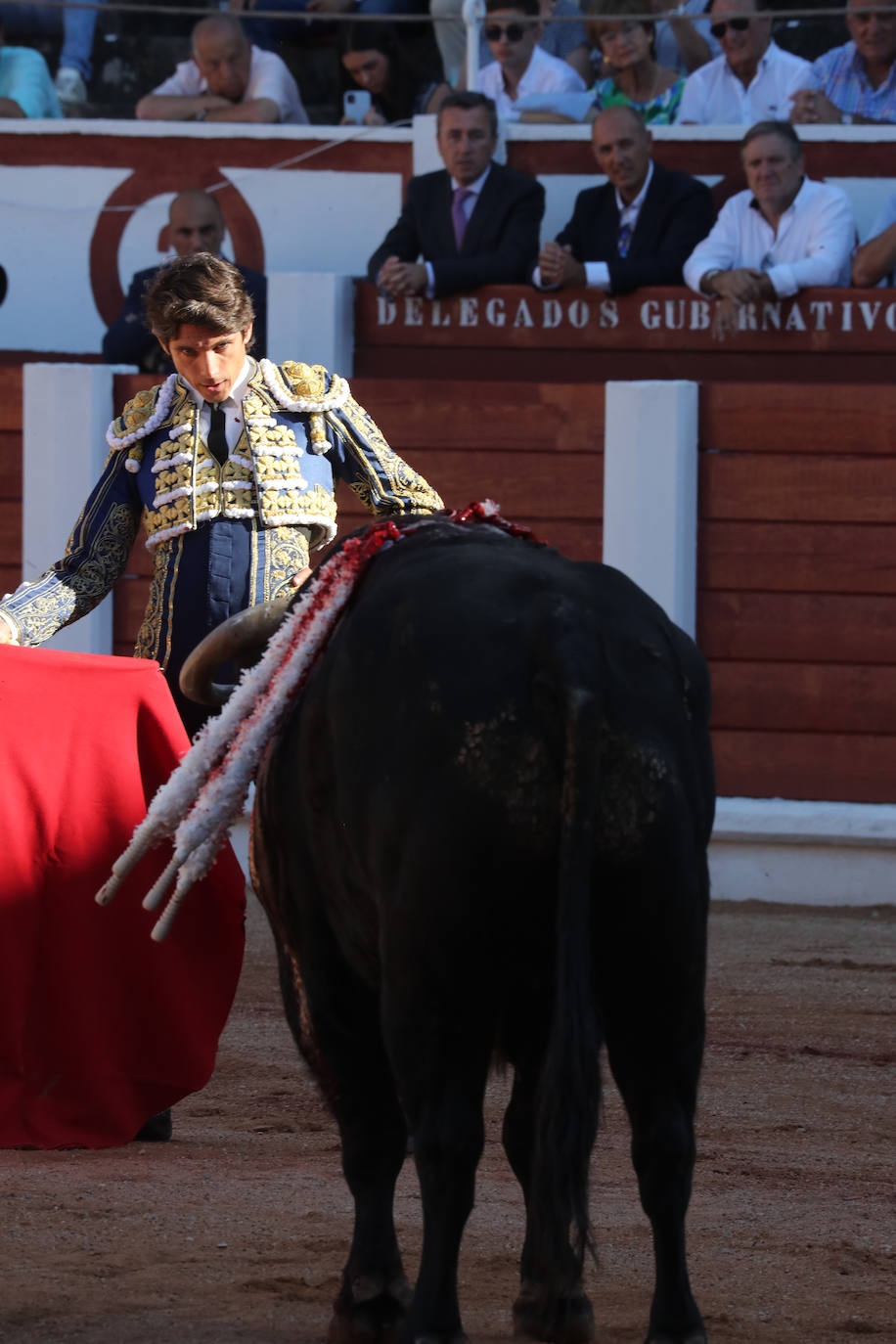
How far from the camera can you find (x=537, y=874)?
1.85 m

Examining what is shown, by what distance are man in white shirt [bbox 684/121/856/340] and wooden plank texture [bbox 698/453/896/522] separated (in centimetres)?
55

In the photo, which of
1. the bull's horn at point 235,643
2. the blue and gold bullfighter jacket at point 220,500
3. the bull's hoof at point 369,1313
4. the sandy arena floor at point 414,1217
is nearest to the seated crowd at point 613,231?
the sandy arena floor at point 414,1217

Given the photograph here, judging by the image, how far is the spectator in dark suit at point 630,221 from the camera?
6.14m

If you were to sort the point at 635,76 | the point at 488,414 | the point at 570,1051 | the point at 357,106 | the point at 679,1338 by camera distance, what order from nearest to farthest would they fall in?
1. the point at 570,1051
2. the point at 679,1338
3. the point at 488,414
4. the point at 635,76
5. the point at 357,106

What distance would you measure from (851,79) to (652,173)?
1135 millimetres

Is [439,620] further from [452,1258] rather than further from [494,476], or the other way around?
[494,476]

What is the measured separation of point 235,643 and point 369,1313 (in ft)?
3.07

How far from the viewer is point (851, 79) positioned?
680cm

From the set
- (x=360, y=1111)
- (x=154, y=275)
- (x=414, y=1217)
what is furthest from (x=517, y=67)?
(x=360, y=1111)

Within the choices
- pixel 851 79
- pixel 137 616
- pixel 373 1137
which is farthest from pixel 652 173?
pixel 373 1137

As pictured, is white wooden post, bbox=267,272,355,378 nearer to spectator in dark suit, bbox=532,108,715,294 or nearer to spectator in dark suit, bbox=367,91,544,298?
spectator in dark suit, bbox=367,91,544,298

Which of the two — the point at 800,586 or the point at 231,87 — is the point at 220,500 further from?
the point at 231,87

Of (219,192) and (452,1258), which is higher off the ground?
(219,192)

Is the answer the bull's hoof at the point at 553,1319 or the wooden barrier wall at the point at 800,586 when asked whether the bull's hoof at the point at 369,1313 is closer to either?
the bull's hoof at the point at 553,1319
